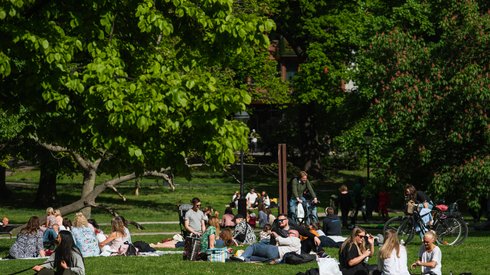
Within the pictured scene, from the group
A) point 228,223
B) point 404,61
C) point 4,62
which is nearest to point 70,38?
point 4,62

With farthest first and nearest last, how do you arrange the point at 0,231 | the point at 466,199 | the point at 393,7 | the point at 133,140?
the point at 393,7 < the point at 0,231 < the point at 466,199 < the point at 133,140

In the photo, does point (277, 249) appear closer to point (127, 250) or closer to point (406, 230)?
point (127, 250)

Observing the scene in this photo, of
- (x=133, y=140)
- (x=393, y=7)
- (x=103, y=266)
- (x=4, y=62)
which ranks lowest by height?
(x=103, y=266)

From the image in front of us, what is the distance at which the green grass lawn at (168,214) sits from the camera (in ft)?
69.8

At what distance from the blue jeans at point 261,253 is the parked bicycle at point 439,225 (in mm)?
4176

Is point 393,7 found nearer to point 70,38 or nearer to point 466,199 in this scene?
point 466,199

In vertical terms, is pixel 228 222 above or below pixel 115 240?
above

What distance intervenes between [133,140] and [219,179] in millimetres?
47062

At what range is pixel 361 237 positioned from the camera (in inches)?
747

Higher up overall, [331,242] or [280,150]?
[280,150]

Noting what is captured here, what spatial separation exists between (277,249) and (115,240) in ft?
15.0

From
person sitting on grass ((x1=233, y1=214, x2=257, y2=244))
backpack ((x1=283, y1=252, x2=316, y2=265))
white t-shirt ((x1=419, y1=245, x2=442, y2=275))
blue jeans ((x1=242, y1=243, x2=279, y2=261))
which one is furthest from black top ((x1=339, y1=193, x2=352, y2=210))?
white t-shirt ((x1=419, y1=245, x2=442, y2=275))

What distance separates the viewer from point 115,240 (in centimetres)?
2520

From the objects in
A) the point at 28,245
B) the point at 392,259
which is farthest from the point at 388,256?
the point at 28,245
